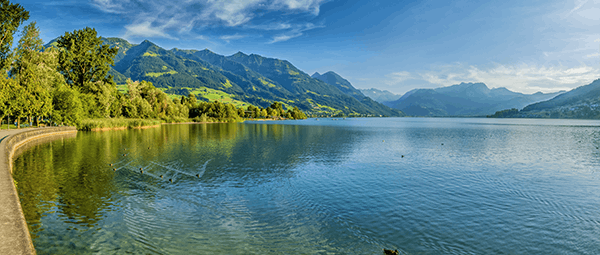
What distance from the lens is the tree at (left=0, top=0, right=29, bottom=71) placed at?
185 feet

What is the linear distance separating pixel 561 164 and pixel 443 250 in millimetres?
32346

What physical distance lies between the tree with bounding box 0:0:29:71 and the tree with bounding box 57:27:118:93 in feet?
65.0

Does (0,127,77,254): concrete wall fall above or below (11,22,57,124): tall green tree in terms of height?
below

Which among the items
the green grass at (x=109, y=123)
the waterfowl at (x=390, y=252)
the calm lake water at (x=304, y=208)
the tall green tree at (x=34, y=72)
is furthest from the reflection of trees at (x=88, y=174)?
the green grass at (x=109, y=123)

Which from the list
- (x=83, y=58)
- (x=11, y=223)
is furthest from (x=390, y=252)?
(x=83, y=58)

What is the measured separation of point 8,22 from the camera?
5781 cm

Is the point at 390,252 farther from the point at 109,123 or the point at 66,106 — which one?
the point at 109,123

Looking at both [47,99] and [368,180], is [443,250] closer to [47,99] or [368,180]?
[368,180]

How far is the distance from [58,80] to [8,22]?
21.8 metres

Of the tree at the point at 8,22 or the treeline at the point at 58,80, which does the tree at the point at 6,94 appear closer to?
the treeline at the point at 58,80

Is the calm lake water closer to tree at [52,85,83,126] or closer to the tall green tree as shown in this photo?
the tall green tree

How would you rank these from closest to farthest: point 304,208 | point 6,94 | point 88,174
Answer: point 304,208 → point 88,174 → point 6,94

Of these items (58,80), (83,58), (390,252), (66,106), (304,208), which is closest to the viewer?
(390,252)

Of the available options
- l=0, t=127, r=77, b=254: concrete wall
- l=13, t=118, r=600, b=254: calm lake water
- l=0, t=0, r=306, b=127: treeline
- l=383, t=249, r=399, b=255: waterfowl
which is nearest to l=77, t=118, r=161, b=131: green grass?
l=0, t=0, r=306, b=127: treeline
